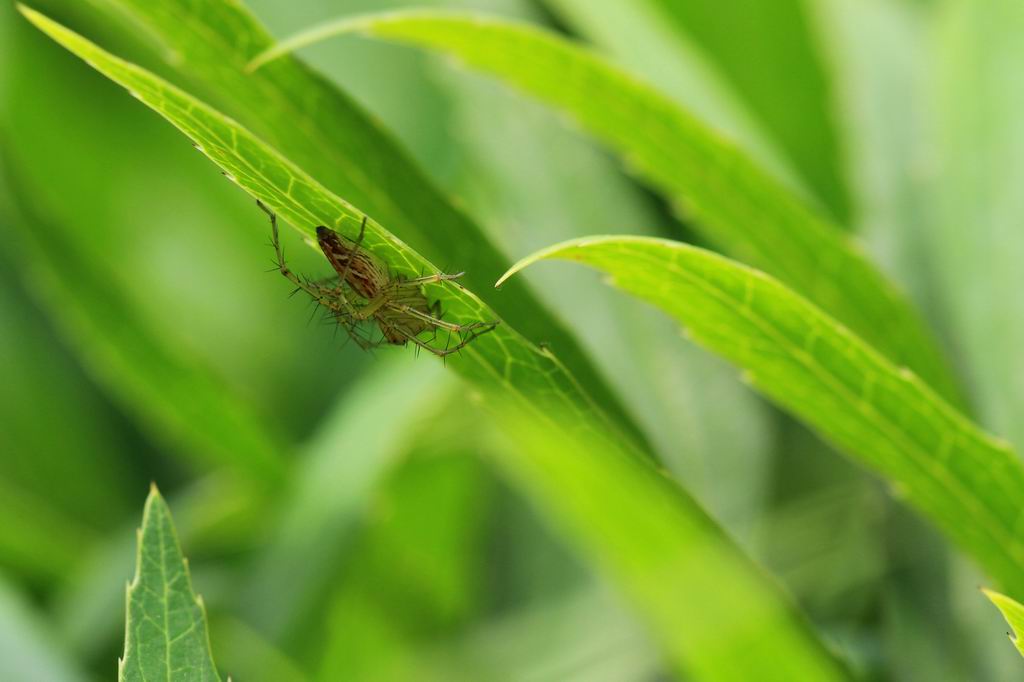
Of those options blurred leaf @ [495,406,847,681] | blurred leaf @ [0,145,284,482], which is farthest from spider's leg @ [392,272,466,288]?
blurred leaf @ [0,145,284,482]

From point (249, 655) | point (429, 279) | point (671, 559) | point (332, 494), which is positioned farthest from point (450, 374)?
point (671, 559)

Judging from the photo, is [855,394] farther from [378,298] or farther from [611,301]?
[611,301]

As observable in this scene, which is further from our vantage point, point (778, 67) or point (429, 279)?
point (778, 67)

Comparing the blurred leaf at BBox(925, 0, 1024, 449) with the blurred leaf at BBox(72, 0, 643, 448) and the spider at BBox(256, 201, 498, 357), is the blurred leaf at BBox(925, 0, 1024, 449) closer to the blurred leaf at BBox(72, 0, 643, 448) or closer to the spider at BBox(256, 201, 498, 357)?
the blurred leaf at BBox(72, 0, 643, 448)

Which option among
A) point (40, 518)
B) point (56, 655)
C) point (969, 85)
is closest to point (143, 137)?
point (40, 518)

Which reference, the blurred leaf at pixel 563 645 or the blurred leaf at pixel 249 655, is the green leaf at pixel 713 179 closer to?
the blurred leaf at pixel 563 645

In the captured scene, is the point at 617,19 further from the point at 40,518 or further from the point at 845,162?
the point at 40,518
